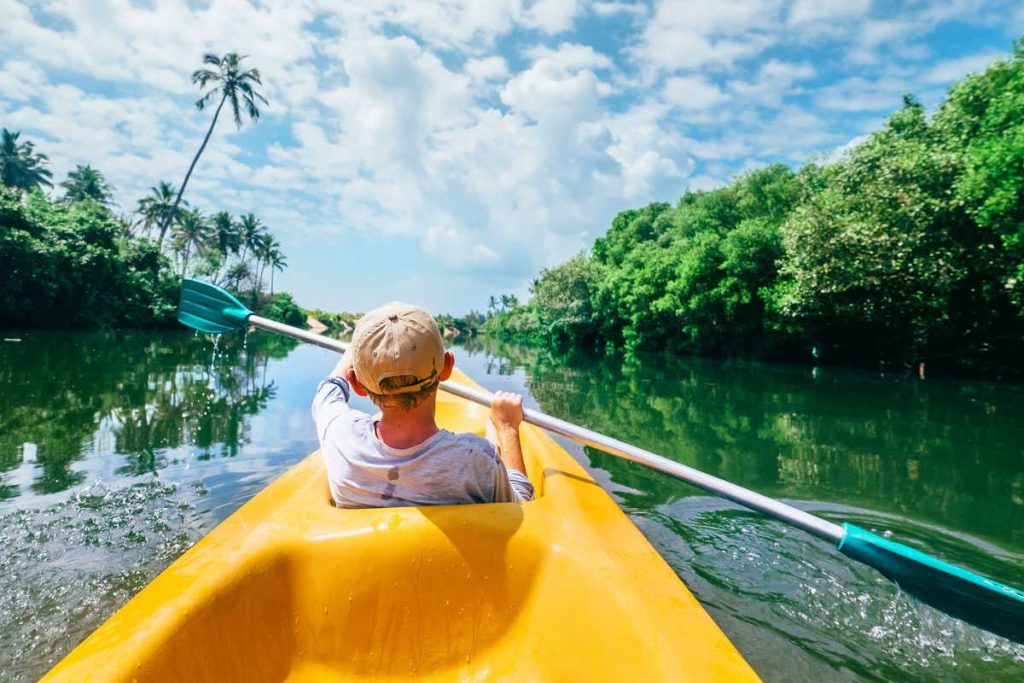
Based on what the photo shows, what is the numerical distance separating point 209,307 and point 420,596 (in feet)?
9.82

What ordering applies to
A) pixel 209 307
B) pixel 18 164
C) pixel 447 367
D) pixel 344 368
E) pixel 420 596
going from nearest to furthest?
pixel 420 596 → pixel 447 367 → pixel 344 368 → pixel 209 307 → pixel 18 164

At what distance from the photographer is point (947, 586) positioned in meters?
1.66

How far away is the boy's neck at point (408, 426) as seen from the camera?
133 cm

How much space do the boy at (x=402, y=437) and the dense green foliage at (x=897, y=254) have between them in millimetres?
13788

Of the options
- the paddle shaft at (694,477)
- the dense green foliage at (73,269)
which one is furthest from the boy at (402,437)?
the dense green foliage at (73,269)

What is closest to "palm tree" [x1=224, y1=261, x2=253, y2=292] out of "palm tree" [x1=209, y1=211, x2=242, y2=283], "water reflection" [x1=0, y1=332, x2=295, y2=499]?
"palm tree" [x1=209, y1=211, x2=242, y2=283]

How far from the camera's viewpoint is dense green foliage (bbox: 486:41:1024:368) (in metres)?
→ 12.0

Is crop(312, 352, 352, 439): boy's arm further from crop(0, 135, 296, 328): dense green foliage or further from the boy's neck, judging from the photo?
crop(0, 135, 296, 328): dense green foliage

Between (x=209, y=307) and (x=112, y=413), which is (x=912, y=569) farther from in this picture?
(x=112, y=413)

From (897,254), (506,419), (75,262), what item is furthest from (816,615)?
(75,262)

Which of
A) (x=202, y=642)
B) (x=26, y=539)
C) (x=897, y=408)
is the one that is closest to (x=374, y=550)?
(x=202, y=642)

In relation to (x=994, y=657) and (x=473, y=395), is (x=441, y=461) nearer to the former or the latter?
(x=473, y=395)

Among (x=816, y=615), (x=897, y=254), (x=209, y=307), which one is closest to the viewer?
(x=816, y=615)

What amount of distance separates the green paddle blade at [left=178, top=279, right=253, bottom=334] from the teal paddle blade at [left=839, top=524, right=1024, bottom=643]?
11.5 ft
